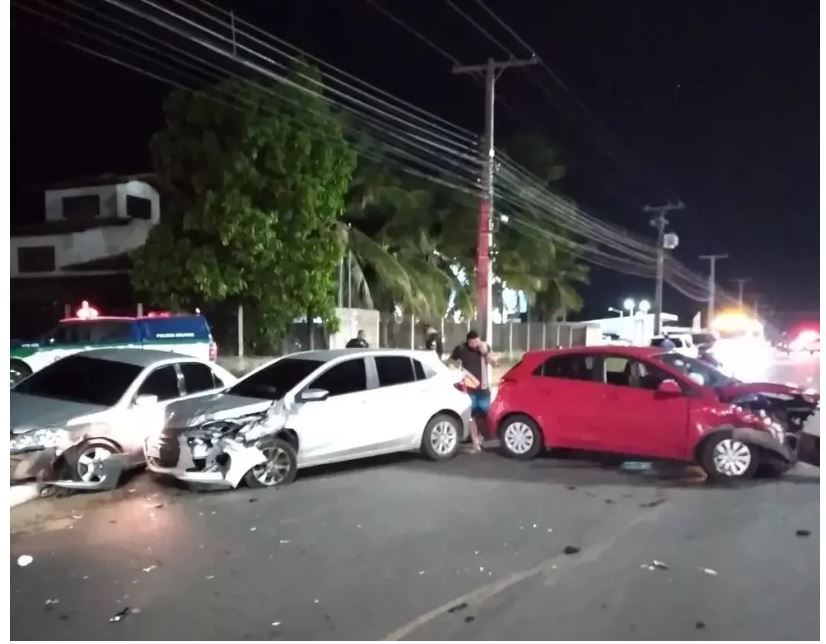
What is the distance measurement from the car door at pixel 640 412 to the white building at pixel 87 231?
69.7 feet

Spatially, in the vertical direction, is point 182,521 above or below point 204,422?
below

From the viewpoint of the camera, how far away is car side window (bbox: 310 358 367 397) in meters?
10.0

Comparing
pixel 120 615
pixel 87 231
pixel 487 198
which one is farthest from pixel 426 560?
pixel 87 231

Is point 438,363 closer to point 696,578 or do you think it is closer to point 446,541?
point 446,541

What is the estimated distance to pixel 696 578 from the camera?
6.07m

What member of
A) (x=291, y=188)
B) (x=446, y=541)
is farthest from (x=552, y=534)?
(x=291, y=188)

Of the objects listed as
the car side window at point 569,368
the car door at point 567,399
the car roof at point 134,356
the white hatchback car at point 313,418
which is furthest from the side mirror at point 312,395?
the car side window at point 569,368

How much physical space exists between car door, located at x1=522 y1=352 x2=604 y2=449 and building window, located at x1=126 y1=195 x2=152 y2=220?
2335 centimetres

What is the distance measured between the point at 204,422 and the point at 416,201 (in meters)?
17.1

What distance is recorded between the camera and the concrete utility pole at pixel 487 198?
63.0ft

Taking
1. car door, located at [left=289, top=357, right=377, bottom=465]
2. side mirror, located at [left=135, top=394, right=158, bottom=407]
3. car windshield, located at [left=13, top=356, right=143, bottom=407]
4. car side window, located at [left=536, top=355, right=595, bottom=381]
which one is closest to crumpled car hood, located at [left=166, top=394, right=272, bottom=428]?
side mirror, located at [left=135, top=394, right=158, bottom=407]

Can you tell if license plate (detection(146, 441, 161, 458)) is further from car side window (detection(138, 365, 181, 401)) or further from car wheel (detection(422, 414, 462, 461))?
car wheel (detection(422, 414, 462, 461))

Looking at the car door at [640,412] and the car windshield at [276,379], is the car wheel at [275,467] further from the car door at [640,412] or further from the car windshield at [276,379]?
the car door at [640,412]

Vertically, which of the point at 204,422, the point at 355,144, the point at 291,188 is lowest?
the point at 204,422
